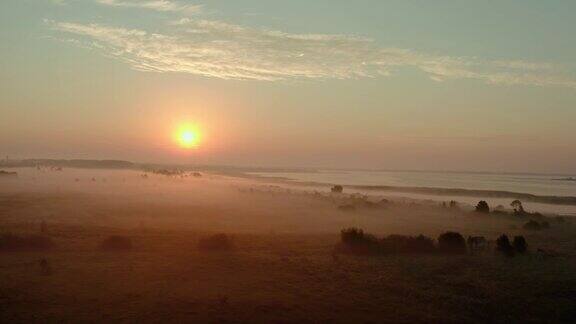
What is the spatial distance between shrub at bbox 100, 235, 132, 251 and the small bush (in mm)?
2051

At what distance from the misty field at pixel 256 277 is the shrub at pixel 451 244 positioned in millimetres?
1028

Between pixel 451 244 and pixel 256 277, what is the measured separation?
10.4m

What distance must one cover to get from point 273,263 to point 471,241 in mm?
10399

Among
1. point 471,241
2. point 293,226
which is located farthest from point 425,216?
point 471,241

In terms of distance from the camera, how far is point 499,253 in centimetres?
2298

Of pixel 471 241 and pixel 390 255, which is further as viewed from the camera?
pixel 471 241

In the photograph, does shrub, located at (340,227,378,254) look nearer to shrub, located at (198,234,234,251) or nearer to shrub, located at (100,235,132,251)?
shrub, located at (198,234,234,251)

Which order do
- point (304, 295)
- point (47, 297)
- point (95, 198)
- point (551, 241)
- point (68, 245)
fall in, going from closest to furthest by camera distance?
point (47, 297)
point (304, 295)
point (68, 245)
point (551, 241)
point (95, 198)

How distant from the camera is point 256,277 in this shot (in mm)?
17297

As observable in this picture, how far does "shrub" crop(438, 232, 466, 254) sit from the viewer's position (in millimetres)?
23547

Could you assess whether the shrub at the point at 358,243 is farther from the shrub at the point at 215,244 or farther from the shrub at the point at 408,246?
the shrub at the point at 215,244

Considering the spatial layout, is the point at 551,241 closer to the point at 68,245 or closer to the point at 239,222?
the point at 239,222

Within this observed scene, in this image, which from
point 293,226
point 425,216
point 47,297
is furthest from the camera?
point 425,216

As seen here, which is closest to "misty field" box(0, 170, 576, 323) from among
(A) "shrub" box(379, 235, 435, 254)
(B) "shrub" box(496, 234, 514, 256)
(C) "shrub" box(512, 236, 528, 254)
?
(C) "shrub" box(512, 236, 528, 254)
